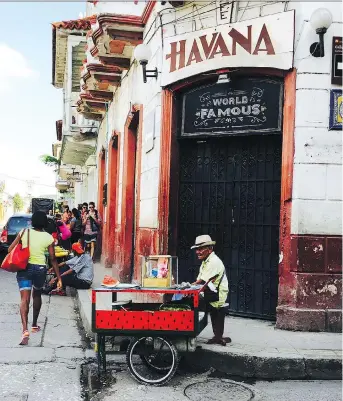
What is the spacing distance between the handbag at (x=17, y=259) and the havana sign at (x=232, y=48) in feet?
11.8

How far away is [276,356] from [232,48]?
176 inches

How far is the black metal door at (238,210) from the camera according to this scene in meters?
8.16

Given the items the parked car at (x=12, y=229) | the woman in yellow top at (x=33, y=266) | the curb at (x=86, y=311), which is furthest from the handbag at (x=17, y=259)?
the parked car at (x=12, y=229)

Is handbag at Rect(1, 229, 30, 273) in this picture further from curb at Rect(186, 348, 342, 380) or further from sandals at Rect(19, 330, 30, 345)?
curb at Rect(186, 348, 342, 380)

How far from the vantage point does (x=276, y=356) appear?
232 inches

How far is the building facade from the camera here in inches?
289

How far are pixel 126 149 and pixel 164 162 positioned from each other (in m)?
4.14

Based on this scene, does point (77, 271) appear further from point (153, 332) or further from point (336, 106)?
point (336, 106)

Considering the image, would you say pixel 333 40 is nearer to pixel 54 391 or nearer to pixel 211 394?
pixel 211 394

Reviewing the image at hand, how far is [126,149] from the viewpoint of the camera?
41.9 ft

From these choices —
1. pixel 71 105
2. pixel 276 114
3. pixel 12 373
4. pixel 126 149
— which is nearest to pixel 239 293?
pixel 276 114

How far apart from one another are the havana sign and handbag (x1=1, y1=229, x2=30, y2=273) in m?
3.61

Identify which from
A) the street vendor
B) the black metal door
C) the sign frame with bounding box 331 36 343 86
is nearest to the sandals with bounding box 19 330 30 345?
the street vendor

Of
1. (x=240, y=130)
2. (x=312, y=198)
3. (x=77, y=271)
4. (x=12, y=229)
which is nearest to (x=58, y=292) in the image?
(x=77, y=271)
